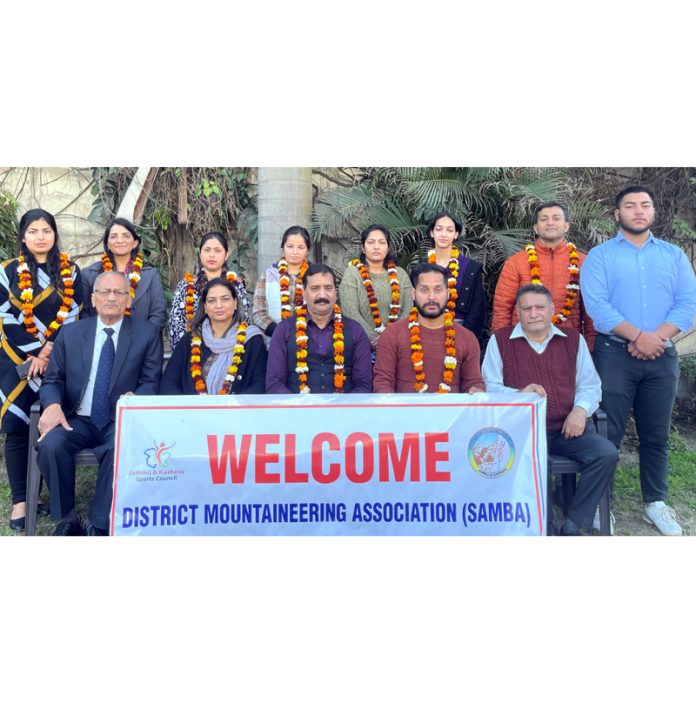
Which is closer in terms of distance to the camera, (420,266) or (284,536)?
(284,536)

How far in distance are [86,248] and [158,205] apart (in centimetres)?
95

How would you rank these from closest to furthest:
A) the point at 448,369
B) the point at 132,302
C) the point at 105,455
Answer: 1. the point at 105,455
2. the point at 448,369
3. the point at 132,302

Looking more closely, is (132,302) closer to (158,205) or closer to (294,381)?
(294,381)

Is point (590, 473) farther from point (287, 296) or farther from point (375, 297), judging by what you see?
point (287, 296)

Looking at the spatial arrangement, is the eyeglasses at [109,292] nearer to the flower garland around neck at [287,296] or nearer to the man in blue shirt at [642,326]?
the flower garland around neck at [287,296]

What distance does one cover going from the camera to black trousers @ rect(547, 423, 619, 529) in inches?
167

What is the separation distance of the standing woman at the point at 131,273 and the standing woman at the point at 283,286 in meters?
0.75

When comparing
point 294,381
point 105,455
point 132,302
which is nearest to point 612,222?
point 294,381

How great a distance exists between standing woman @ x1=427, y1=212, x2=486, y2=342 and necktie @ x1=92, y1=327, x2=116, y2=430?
2.45 meters

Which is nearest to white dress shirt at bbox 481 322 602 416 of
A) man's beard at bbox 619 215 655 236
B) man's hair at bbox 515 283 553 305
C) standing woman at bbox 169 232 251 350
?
man's hair at bbox 515 283 553 305

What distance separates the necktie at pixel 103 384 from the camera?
15.1 ft

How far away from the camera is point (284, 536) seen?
4.09 metres

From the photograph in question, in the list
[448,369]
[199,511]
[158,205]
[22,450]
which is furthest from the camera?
[158,205]

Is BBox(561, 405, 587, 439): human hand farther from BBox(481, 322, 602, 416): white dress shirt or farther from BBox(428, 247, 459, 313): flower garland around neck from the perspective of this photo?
BBox(428, 247, 459, 313): flower garland around neck
